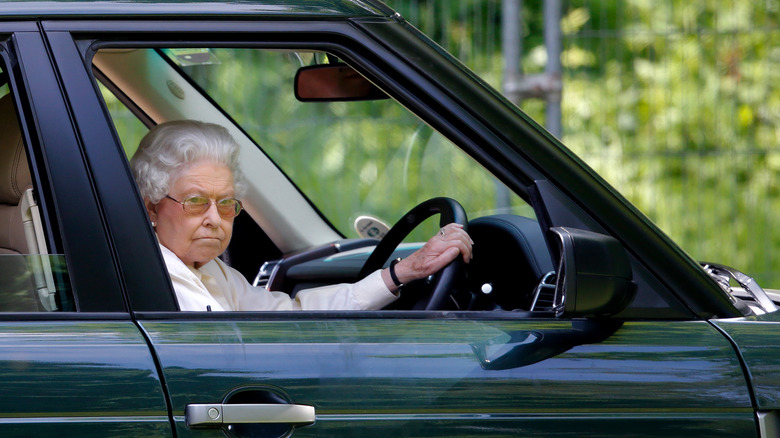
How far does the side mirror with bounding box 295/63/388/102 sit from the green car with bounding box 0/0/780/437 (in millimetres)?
663

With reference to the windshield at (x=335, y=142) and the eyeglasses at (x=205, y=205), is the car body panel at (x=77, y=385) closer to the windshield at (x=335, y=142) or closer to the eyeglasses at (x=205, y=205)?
the eyeglasses at (x=205, y=205)

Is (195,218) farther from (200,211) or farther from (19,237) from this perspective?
(19,237)

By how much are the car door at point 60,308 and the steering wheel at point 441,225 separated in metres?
0.81

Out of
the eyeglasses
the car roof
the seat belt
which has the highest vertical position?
the car roof

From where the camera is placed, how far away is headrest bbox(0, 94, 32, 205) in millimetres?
2137

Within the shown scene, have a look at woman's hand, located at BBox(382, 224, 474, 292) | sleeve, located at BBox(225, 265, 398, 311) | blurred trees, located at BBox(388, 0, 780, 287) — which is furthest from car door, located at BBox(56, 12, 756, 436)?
blurred trees, located at BBox(388, 0, 780, 287)

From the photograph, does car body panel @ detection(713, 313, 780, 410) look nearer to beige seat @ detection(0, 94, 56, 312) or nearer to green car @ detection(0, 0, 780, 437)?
green car @ detection(0, 0, 780, 437)

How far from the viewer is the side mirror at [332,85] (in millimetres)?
2615

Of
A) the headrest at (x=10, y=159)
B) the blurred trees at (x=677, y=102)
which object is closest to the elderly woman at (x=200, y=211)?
the headrest at (x=10, y=159)

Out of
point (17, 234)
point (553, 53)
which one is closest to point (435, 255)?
point (17, 234)

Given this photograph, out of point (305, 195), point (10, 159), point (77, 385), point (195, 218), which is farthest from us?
point (305, 195)

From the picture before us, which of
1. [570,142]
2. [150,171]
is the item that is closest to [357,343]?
[150,171]

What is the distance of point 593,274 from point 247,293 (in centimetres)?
113

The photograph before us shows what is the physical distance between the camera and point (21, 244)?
79.7 inches
